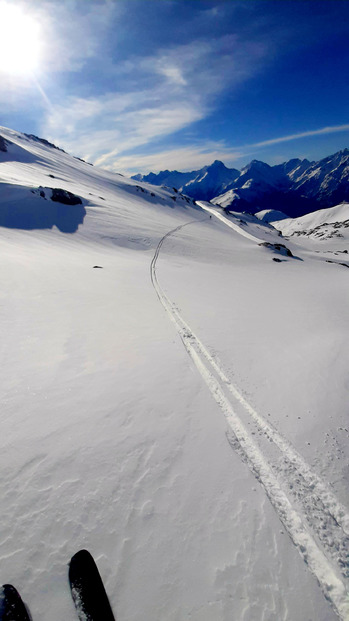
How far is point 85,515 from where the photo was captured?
4.48m

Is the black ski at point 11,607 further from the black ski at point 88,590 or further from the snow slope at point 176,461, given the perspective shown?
the black ski at point 88,590

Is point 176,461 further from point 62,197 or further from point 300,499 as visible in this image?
point 62,197

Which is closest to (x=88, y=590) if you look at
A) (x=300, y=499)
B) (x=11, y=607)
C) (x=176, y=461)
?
(x=11, y=607)

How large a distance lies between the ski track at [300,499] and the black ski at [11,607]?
396 centimetres

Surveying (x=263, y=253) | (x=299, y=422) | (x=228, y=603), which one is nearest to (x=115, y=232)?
(x=263, y=253)

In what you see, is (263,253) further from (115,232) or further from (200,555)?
(200,555)

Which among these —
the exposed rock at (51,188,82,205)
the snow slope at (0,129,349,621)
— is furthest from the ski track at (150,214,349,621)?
the exposed rock at (51,188,82,205)

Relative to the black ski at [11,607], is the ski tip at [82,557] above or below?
above

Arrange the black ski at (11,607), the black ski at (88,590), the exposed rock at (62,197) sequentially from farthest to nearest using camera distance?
the exposed rock at (62,197)
the black ski at (88,590)
the black ski at (11,607)

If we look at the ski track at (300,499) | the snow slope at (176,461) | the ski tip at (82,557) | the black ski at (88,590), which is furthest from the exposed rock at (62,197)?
the black ski at (88,590)

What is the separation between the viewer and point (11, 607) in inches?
129

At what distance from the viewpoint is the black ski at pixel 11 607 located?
128 inches

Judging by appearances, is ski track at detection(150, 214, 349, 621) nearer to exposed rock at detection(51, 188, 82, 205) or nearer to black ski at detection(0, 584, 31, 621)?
black ski at detection(0, 584, 31, 621)

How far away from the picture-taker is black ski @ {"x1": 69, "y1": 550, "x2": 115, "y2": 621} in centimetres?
342
